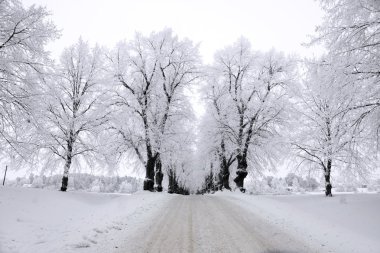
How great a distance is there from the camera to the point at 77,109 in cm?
2316

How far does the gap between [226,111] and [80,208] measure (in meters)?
17.7

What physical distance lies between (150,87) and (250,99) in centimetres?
969

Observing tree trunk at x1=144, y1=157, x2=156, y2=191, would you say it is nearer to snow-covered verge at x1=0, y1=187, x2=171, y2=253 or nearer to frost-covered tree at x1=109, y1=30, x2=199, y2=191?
frost-covered tree at x1=109, y1=30, x2=199, y2=191

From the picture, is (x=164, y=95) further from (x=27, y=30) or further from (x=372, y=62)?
(x=372, y=62)

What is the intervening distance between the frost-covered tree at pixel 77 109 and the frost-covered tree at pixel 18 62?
8.20 metres

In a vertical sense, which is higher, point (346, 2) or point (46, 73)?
point (346, 2)

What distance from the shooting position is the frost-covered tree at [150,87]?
910 inches

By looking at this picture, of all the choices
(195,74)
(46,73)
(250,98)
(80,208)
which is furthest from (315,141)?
(46,73)

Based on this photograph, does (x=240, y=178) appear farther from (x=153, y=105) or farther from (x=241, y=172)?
(x=153, y=105)

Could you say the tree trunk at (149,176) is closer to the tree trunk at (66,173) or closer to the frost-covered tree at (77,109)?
the frost-covered tree at (77,109)

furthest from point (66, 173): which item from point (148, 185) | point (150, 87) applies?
point (150, 87)

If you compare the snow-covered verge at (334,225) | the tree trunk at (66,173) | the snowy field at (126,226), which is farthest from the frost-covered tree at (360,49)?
the tree trunk at (66,173)

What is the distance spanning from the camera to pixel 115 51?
81.6ft

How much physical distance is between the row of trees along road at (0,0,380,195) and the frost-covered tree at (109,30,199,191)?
86 millimetres
